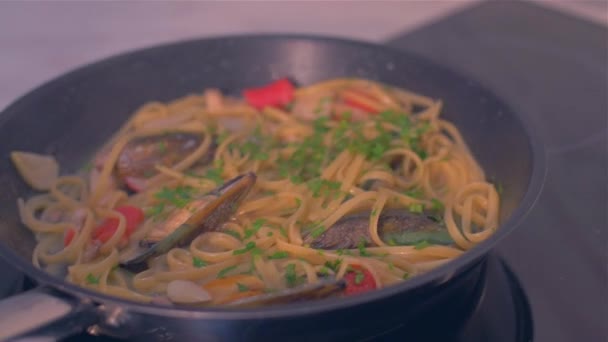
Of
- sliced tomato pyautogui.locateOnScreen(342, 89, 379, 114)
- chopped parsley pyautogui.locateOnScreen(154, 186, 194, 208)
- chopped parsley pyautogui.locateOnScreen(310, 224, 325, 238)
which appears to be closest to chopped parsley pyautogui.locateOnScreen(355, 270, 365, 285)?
chopped parsley pyautogui.locateOnScreen(310, 224, 325, 238)

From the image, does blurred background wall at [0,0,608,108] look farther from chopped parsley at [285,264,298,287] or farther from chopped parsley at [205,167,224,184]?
chopped parsley at [285,264,298,287]

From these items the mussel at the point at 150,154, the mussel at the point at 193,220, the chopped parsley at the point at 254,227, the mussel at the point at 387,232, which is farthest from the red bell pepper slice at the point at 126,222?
the mussel at the point at 387,232

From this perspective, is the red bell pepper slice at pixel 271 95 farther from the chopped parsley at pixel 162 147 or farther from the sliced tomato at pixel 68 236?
the sliced tomato at pixel 68 236

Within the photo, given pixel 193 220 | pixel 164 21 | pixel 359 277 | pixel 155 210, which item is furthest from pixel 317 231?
pixel 164 21

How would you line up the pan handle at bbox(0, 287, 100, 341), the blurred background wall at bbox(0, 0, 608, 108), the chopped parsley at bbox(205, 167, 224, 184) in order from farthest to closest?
1. the blurred background wall at bbox(0, 0, 608, 108)
2. the chopped parsley at bbox(205, 167, 224, 184)
3. the pan handle at bbox(0, 287, 100, 341)

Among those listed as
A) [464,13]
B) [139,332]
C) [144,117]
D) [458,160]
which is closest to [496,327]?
[458,160]

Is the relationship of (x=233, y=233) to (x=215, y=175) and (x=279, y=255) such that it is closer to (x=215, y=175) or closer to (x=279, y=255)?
(x=279, y=255)
